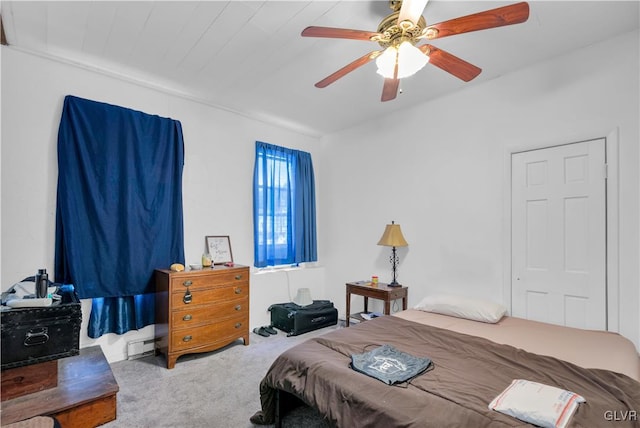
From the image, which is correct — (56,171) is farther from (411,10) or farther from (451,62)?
(451,62)

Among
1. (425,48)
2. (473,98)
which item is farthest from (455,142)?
(425,48)

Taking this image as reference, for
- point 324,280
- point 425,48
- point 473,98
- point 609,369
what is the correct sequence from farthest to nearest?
point 324,280, point 473,98, point 425,48, point 609,369

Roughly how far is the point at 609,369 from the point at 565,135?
1.78 meters

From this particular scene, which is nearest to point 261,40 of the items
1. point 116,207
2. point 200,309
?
point 116,207

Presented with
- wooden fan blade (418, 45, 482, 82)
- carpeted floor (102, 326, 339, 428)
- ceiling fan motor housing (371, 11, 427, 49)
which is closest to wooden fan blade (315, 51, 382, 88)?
ceiling fan motor housing (371, 11, 427, 49)

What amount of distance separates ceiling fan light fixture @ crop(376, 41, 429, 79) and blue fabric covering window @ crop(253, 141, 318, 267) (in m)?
2.35

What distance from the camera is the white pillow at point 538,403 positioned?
3.80 feet

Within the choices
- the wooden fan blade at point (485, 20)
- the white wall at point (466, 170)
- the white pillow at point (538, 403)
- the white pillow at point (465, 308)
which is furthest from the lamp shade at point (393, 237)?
the wooden fan blade at point (485, 20)

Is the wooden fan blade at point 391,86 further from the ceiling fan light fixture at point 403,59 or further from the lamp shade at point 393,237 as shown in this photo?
the lamp shade at point 393,237

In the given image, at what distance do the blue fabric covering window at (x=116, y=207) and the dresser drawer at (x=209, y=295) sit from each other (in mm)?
420

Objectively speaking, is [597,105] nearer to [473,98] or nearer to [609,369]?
[473,98]

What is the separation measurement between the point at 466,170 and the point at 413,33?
1.82 meters

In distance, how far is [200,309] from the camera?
114 inches

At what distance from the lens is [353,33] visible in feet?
5.37
